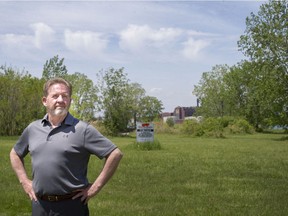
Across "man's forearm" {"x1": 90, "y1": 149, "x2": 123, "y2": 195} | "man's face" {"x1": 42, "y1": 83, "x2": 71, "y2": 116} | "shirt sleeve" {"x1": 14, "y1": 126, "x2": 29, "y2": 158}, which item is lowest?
"man's forearm" {"x1": 90, "y1": 149, "x2": 123, "y2": 195}

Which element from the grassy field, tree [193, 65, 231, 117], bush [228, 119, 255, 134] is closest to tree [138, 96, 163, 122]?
tree [193, 65, 231, 117]

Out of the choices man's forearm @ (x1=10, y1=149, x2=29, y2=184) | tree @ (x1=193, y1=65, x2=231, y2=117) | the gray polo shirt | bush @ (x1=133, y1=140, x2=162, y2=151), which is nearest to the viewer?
the gray polo shirt

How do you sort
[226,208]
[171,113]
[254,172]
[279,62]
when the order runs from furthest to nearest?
[171,113], [279,62], [254,172], [226,208]

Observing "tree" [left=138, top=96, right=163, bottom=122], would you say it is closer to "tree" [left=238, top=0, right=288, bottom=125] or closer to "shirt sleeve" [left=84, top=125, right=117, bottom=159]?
"tree" [left=238, top=0, right=288, bottom=125]

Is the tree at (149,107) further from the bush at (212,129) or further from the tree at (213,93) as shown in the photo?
the bush at (212,129)

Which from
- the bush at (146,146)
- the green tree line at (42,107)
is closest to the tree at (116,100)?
the green tree line at (42,107)

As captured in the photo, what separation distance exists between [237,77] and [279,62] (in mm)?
36430

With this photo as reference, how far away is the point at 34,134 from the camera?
408cm

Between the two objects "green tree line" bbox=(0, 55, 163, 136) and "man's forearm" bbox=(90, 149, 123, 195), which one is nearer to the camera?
"man's forearm" bbox=(90, 149, 123, 195)

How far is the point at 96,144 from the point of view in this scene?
3949 mm

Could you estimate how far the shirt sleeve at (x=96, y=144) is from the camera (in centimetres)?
393

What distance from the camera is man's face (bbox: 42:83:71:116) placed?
3965 mm

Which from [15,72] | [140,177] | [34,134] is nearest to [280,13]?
[15,72]

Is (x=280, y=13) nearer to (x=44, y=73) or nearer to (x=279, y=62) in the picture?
(x=279, y=62)
